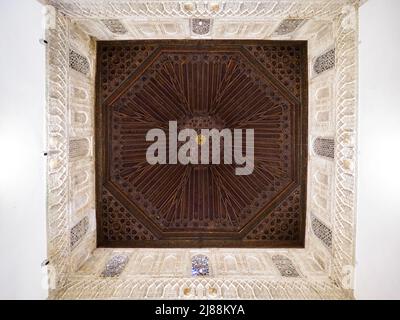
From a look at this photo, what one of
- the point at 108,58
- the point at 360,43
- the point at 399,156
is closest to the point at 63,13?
the point at 108,58

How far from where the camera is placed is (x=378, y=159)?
3027 mm

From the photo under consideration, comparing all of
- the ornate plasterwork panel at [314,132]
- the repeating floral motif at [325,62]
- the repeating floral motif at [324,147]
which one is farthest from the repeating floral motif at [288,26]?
the repeating floral motif at [324,147]

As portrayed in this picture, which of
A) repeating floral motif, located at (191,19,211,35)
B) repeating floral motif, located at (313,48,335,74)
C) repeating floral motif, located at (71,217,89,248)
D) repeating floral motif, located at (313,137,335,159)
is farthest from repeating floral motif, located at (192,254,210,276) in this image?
repeating floral motif, located at (191,19,211,35)

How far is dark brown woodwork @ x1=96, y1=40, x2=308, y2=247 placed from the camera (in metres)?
4.75

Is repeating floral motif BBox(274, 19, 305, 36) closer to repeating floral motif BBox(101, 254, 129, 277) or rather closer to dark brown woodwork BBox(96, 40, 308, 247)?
dark brown woodwork BBox(96, 40, 308, 247)

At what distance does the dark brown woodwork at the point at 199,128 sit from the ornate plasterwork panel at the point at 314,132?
362 mm

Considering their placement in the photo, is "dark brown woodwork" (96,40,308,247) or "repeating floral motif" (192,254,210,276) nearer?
"repeating floral motif" (192,254,210,276)

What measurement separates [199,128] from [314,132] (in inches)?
72.8

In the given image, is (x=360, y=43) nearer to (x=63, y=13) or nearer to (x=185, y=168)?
(x=185, y=168)

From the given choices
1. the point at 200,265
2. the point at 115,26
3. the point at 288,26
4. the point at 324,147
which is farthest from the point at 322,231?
the point at 115,26

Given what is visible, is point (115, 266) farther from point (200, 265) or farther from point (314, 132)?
point (314, 132)

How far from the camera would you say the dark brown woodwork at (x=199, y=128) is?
475 cm

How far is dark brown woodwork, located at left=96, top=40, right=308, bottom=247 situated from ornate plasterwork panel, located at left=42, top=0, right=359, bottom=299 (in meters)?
0.36

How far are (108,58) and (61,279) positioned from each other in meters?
3.29
